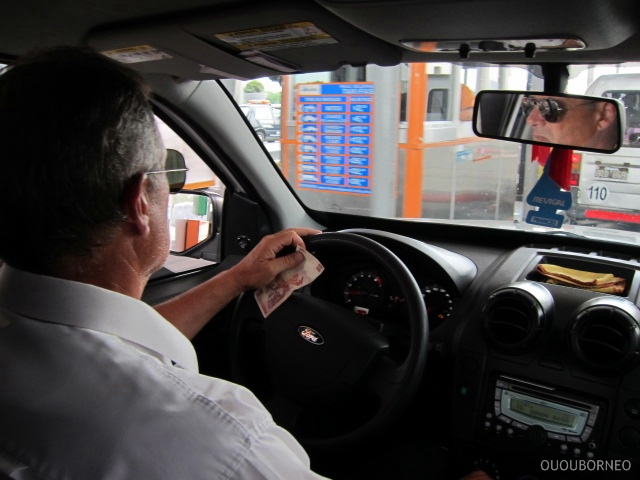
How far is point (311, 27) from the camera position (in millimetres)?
1877

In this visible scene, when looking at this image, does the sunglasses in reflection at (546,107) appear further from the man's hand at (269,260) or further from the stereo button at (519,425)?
the stereo button at (519,425)

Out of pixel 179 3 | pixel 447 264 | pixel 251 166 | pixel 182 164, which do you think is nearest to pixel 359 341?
pixel 447 264

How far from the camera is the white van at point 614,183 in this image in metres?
4.23

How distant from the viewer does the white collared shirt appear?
2.90 feet

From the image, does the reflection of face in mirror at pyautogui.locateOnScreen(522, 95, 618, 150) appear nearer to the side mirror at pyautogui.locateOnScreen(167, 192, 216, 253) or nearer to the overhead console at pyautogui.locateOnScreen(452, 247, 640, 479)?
the overhead console at pyautogui.locateOnScreen(452, 247, 640, 479)

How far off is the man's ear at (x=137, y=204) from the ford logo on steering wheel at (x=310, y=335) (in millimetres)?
1005

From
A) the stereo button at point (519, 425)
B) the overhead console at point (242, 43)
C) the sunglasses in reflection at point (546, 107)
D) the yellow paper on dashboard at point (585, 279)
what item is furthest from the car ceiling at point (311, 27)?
the stereo button at point (519, 425)

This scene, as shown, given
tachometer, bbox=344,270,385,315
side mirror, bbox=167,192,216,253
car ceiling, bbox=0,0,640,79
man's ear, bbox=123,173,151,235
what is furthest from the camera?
side mirror, bbox=167,192,216,253

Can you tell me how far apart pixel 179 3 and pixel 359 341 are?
1199 mm

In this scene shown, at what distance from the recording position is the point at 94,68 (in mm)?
1094

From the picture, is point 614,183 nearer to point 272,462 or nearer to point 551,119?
point 551,119

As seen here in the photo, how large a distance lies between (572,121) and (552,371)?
3.09ft

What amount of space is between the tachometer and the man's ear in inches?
49.4

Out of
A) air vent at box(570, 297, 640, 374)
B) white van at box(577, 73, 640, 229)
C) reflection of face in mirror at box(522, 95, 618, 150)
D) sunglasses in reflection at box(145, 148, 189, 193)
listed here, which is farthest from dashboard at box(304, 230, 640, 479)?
white van at box(577, 73, 640, 229)
